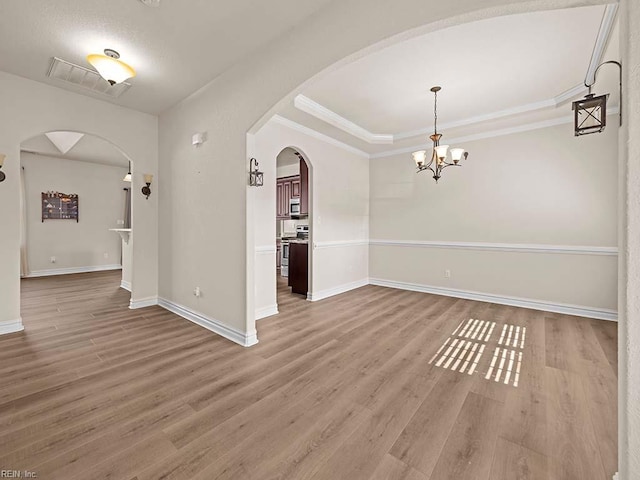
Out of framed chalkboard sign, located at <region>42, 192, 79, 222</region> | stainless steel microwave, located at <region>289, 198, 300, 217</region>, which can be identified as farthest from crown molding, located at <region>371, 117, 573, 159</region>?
framed chalkboard sign, located at <region>42, 192, 79, 222</region>

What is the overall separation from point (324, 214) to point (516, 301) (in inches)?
129

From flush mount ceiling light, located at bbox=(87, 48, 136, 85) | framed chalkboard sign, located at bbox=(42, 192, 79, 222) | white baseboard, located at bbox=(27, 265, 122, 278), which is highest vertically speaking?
flush mount ceiling light, located at bbox=(87, 48, 136, 85)

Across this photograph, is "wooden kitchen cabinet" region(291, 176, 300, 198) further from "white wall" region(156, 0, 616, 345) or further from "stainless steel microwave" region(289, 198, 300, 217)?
"white wall" region(156, 0, 616, 345)

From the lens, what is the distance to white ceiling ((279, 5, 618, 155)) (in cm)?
229

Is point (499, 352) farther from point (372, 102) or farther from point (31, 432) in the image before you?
point (31, 432)

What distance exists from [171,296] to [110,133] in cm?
237

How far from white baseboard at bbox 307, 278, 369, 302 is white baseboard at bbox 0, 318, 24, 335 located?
3.47 m

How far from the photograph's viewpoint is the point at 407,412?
177 cm

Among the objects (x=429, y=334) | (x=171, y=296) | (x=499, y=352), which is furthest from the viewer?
(x=171, y=296)

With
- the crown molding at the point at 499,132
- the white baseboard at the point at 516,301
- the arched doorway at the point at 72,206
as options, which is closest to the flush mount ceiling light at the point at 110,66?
the arched doorway at the point at 72,206

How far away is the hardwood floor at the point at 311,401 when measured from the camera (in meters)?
1.38

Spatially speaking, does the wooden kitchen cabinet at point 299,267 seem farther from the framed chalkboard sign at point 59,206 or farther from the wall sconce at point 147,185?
the framed chalkboard sign at point 59,206

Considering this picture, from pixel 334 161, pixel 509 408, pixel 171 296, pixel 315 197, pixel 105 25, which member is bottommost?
pixel 509 408

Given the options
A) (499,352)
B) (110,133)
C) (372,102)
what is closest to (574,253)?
(499,352)
